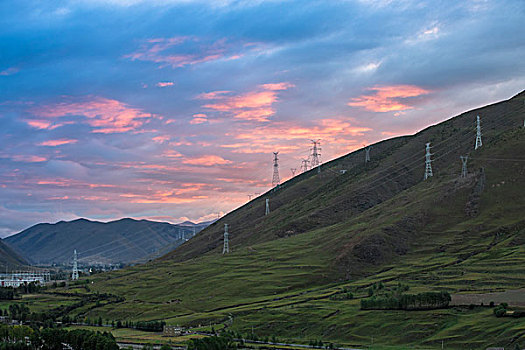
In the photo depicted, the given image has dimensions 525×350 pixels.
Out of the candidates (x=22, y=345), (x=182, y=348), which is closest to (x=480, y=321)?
(x=182, y=348)

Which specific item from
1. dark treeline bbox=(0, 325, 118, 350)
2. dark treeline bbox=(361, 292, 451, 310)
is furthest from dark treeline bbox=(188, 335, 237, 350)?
dark treeline bbox=(361, 292, 451, 310)

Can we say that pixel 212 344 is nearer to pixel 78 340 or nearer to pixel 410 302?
pixel 78 340

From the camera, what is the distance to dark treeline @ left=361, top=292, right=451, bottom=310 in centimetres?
17838

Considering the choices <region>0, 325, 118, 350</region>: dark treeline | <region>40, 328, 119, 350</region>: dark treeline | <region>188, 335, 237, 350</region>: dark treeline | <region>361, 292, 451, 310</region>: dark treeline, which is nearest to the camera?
<region>188, 335, 237, 350</region>: dark treeline

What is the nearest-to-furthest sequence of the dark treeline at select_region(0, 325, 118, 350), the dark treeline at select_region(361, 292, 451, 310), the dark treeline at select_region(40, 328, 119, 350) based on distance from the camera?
the dark treeline at select_region(40, 328, 119, 350), the dark treeline at select_region(0, 325, 118, 350), the dark treeline at select_region(361, 292, 451, 310)

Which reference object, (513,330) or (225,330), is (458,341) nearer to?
(513,330)

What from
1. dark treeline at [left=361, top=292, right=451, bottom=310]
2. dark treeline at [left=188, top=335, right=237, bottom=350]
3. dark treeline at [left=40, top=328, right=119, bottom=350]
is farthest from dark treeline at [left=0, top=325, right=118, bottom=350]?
dark treeline at [left=361, top=292, right=451, bottom=310]

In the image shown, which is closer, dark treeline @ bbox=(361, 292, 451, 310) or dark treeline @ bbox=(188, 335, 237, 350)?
dark treeline @ bbox=(188, 335, 237, 350)

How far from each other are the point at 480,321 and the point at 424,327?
15.7 meters

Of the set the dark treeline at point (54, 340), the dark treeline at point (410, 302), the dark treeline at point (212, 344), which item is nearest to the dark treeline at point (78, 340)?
the dark treeline at point (54, 340)

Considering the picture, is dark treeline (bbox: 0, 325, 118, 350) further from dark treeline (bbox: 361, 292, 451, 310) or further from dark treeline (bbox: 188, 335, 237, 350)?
dark treeline (bbox: 361, 292, 451, 310)

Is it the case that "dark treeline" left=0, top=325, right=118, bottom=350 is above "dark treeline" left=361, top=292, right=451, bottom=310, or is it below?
below

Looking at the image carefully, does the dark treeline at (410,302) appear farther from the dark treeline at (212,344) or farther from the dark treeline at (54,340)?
the dark treeline at (54,340)

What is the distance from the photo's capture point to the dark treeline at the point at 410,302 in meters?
178
